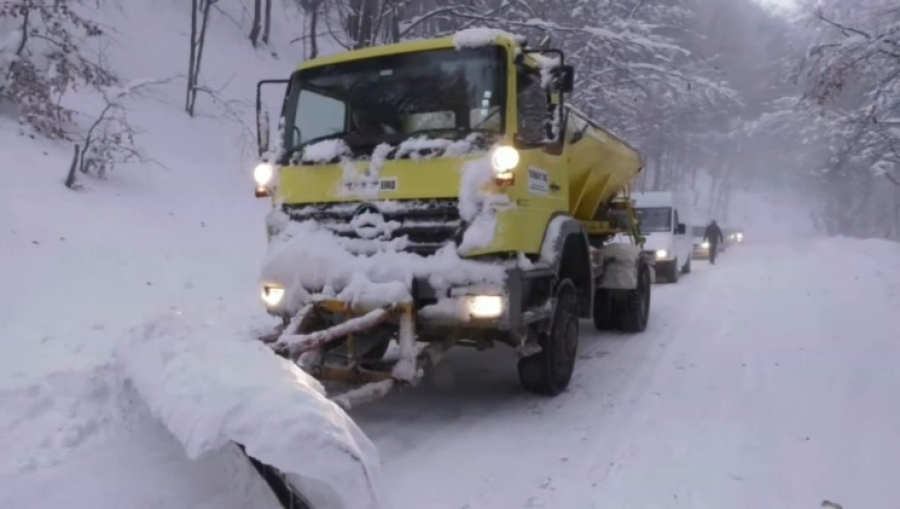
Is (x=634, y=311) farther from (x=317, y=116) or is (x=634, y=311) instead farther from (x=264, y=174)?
(x=264, y=174)

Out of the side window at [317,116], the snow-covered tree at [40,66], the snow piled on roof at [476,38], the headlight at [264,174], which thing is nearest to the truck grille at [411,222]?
the side window at [317,116]

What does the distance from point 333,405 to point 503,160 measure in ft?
8.18

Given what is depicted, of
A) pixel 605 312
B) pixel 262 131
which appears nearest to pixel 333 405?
pixel 262 131

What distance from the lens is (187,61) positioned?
18.3 metres

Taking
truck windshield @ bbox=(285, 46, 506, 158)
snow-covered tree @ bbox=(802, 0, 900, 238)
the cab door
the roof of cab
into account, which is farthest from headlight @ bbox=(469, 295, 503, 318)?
snow-covered tree @ bbox=(802, 0, 900, 238)

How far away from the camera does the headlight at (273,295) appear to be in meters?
5.78

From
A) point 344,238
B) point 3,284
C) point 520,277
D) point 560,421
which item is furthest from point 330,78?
point 3,284

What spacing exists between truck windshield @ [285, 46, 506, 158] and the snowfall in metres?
1.92

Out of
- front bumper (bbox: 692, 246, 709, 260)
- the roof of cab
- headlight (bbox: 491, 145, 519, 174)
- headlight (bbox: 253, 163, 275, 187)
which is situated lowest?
front bumper (bbox: 692, 246, 709, 260)

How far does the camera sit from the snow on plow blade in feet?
10.0

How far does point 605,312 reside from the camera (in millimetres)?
10312

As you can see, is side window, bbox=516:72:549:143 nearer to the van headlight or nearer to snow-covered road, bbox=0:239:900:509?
the van headlight

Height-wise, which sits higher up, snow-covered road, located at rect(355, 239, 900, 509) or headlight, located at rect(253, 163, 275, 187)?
headlight, located at rect(253, 163, 275, 187)

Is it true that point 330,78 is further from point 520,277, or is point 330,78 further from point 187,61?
point 187,61
